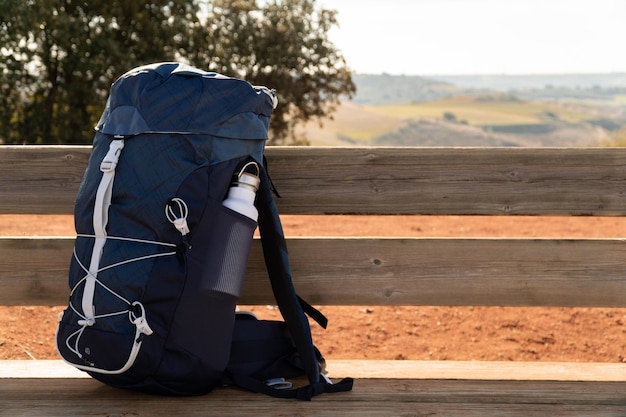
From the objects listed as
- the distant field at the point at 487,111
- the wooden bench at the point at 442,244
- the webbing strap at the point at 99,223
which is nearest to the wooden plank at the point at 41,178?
the wooden bench at the point at 442,244

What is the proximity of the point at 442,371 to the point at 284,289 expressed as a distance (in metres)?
0.64

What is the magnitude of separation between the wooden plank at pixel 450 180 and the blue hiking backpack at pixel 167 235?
0.37 meters

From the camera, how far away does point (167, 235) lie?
2.28 m

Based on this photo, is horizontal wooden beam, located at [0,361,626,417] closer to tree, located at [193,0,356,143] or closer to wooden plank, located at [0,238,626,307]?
wooden plank, located at [0,238,626,307]

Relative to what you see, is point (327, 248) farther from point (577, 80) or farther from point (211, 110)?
point (577, 80)

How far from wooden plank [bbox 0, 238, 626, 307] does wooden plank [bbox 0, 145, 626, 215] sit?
0.41ft

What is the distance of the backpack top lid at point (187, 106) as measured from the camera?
2.34 m

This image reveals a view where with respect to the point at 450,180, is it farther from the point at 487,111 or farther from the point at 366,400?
the point at 487,111

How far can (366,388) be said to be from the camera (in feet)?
8.16

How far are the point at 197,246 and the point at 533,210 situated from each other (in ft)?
4.13

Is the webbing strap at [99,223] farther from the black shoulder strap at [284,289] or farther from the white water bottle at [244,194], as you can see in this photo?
the black shoulder strap at [284,289]

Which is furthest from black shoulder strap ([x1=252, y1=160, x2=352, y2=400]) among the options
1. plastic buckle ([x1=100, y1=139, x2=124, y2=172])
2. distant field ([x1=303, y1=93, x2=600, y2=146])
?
distant field ([x1=303, y1=93, x2=600, y2=146])

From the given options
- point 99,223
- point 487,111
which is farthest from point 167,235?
point 487,111

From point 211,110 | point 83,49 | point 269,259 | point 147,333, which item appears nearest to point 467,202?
point 269,259
